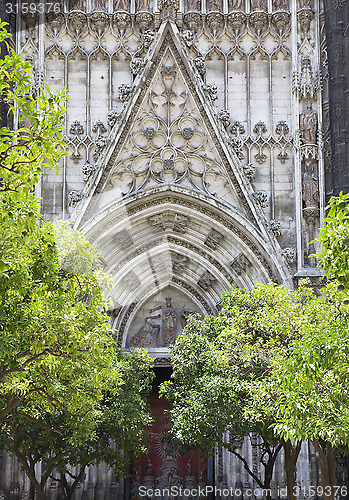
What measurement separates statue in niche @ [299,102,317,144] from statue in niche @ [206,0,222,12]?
4627mm

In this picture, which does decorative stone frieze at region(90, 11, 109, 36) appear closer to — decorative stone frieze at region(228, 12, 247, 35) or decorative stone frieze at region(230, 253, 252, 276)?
decorative stone frieze at region(228, 12, 247, 35)

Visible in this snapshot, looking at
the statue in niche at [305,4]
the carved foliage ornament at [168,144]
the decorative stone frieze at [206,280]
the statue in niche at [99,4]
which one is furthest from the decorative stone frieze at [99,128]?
the statue in niche at [305,4]

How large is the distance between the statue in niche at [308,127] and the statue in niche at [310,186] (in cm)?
68

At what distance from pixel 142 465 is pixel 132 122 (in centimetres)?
1049

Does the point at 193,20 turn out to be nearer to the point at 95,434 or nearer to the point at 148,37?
the point at 148,37

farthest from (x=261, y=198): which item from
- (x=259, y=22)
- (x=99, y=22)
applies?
(x=99, y=22)

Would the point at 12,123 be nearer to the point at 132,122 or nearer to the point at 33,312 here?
the point at 132,122

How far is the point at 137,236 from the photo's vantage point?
24.2 meters

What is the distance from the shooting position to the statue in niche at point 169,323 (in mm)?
24516

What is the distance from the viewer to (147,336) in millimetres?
24594

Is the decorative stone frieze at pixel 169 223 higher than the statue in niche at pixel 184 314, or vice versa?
the decorative stone frieze at pixel 169 223

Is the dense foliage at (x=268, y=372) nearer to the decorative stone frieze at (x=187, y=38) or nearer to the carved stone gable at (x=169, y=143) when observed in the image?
the carved stone gable at (x=169, y=143)

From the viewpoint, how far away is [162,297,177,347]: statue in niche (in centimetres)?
2452

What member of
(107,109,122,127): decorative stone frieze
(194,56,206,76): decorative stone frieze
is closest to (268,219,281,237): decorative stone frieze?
(194,56,206,76): decorative stone frieze
